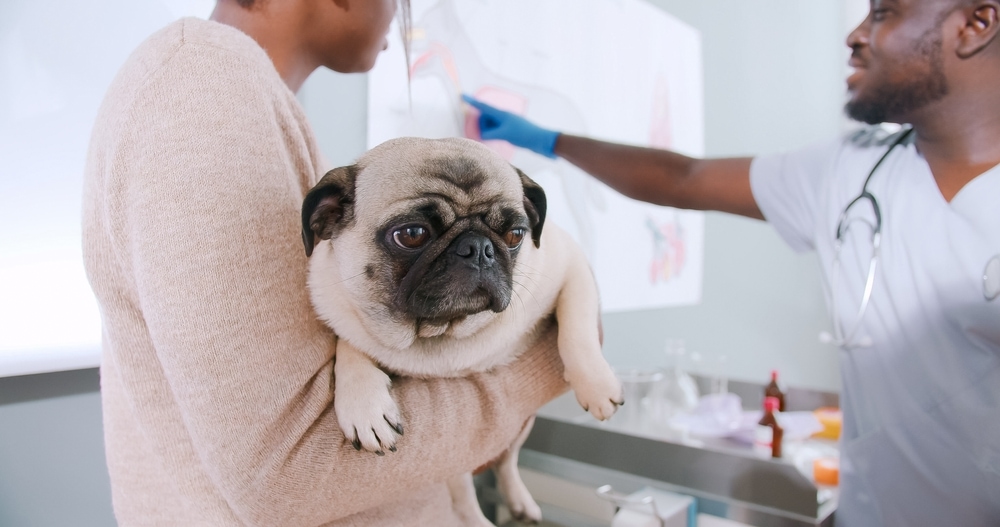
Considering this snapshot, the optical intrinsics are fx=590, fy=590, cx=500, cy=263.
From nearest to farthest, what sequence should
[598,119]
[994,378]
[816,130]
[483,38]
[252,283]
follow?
[252,283] < [994,378] < [483,38] < [816,130] < [598,119]

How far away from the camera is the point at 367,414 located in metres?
0.73

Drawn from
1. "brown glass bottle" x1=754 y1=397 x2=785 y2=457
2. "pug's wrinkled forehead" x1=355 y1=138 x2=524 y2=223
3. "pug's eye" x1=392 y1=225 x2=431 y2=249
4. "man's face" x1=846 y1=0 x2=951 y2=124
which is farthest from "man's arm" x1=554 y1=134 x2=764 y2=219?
"pug's eye" x1=392 y1=225 x2=431 y2=249

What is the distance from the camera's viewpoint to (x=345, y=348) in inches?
33.2

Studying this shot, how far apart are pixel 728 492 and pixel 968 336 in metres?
0.68

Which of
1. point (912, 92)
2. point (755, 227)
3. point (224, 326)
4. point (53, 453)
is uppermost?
point (912, 92)

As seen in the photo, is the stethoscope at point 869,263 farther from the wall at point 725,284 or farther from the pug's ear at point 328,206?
the pug's ear at point 328,206

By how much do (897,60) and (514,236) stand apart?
2.93ft

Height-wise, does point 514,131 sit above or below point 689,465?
above

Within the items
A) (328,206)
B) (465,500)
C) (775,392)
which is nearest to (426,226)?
(328,206)

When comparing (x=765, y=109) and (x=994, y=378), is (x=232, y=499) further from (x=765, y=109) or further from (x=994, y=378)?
(x=765, y=109)

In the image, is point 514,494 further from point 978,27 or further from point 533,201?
point 978,27

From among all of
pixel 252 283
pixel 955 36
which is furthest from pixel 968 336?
pixel 252 283

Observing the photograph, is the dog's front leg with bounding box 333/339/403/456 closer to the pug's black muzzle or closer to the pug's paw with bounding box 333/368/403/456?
the pug's paw with bounding box 333/368/403/456

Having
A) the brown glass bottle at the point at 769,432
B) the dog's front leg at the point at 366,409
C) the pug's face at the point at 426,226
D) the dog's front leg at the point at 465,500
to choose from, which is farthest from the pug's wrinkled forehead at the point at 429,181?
the brown glass bottle at the point at 769,432
